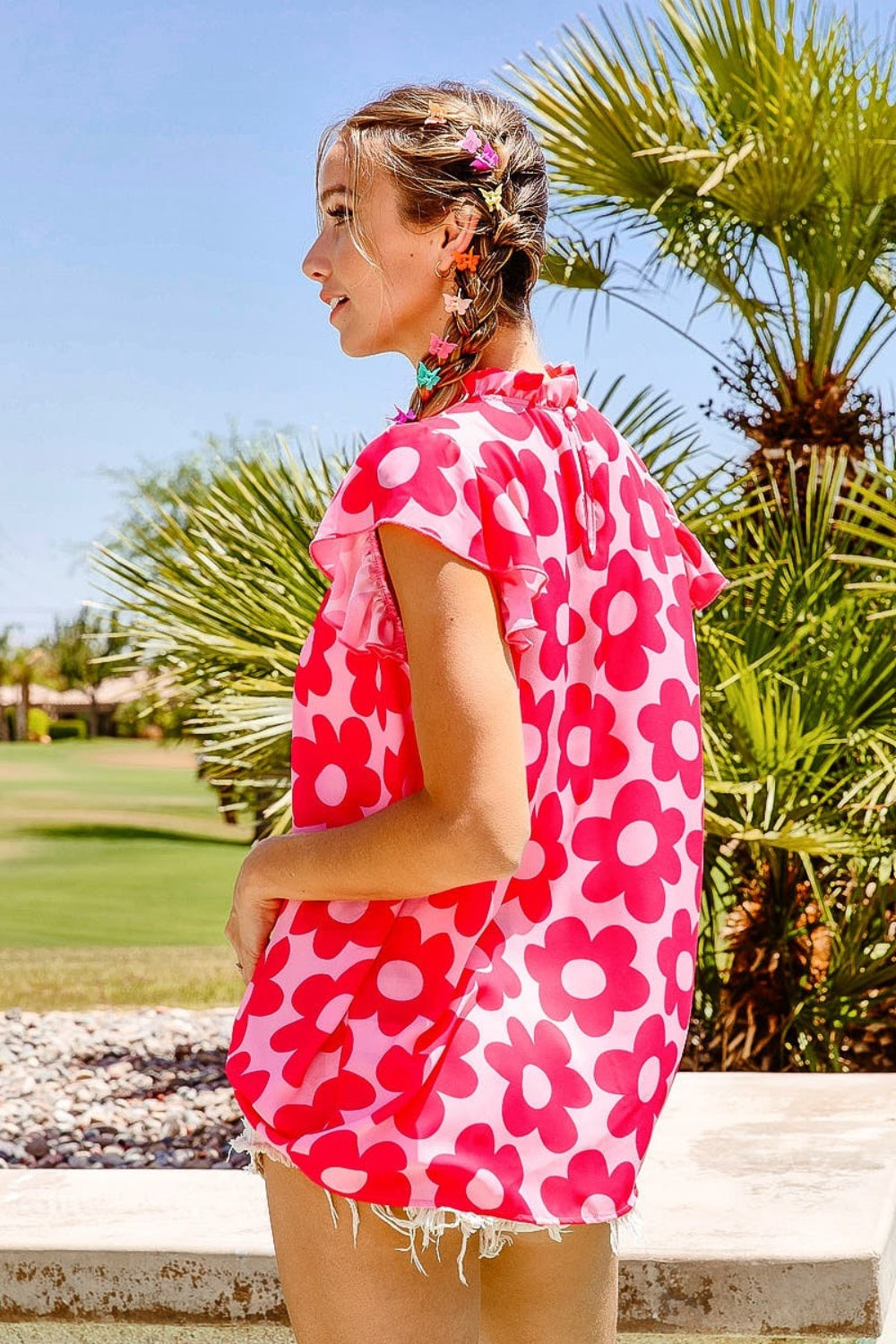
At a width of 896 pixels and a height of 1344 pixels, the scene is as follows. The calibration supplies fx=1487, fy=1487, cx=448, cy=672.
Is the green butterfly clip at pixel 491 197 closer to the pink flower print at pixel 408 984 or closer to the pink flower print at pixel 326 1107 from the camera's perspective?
the pink flower print at pixel 408 984

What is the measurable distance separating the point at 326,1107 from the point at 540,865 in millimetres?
236

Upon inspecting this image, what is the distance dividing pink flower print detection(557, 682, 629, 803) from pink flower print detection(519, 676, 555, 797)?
3 centimetres

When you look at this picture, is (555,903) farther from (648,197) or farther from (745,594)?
(648,197)

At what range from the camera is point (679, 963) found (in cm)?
119

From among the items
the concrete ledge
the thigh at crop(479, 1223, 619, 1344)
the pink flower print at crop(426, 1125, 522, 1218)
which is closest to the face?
the pink flower print at crop(426, 1125, 522, 1218)

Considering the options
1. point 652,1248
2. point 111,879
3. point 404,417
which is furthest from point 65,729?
point 404,417

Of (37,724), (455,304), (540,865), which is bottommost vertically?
(37,724)

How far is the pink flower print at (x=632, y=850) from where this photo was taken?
114 cm

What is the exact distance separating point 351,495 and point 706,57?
3.96 m

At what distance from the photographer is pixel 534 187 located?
4.04 feet

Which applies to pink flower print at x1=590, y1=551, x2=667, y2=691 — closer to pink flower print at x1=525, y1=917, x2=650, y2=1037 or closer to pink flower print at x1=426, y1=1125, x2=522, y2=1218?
pink flower print at x1=525, y1=917, x2=650, y2=1037

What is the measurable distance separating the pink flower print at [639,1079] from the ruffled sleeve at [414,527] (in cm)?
32

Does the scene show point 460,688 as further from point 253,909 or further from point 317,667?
point 253,909

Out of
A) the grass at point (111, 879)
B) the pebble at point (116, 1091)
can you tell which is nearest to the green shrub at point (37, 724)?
the grass at point (111, 879)
